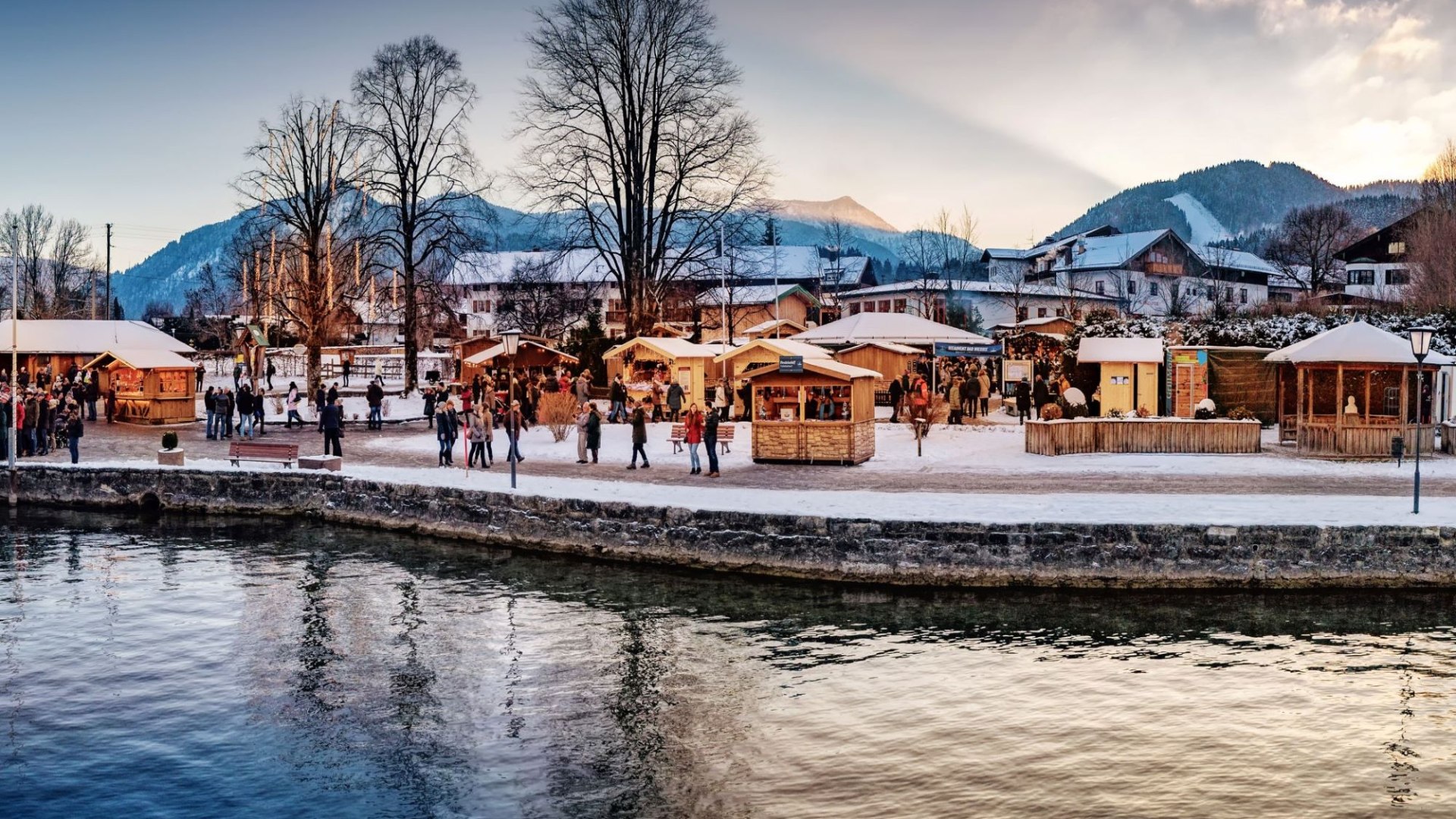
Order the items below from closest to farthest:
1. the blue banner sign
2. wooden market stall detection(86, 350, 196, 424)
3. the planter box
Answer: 1. the planter box
2. the blue banner sign
3. wooden market stall detection(86, 350, 196, 424)

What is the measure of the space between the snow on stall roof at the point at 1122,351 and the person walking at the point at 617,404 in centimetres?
1360

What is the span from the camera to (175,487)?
92.3 feet

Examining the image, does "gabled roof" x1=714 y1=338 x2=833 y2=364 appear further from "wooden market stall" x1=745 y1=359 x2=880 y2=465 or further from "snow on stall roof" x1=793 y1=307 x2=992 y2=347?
"wooden market stall" x1=745 y1=359 x2=880 y2=465

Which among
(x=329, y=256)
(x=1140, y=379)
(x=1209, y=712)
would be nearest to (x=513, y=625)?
(x=1209, y=712)

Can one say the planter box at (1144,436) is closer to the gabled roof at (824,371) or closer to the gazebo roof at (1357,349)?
the gazebo roof at (1357,349)

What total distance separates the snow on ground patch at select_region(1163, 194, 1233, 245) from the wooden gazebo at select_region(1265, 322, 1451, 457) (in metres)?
152

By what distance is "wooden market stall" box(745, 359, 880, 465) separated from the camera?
26.7m

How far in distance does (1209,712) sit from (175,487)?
23651mm

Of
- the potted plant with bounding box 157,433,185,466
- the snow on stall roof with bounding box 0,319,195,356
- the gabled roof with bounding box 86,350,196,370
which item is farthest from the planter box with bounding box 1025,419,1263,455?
the snow on stall roof with bounding box 0,319,195,356

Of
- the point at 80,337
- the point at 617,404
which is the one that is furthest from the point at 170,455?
the point at 80,337

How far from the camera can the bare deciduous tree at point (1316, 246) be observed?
94625mm

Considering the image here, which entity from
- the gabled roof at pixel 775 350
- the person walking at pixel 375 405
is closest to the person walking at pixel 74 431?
the person walking at pixel 375 405

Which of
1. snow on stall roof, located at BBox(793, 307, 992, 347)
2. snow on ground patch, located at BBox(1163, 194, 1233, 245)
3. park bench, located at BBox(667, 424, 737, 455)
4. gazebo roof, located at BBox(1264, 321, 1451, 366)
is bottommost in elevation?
park bench, located at BBox(667, 424, 737, 455)

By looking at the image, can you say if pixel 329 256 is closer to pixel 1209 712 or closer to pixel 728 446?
pixel 728 446
